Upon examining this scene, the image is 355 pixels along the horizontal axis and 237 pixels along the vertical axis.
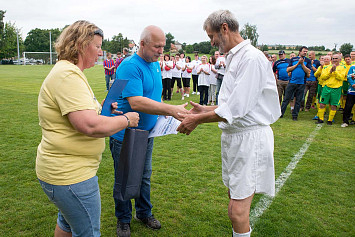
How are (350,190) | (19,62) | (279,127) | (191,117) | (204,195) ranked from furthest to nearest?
(19,62) → (279,127) → (350,190) → (204,195) → (191,117)

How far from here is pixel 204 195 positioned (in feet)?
14.4

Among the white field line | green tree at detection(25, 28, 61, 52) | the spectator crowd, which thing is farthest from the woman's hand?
green tree at detection(25, 28, 61, 52)

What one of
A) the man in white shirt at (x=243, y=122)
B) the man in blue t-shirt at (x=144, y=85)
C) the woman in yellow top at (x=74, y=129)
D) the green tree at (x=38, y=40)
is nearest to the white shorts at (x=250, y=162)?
the man in white shirt at (x=243, y=122)

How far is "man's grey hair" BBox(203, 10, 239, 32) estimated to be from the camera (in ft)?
7.67

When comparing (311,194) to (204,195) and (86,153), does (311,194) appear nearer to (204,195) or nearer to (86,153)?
(204,195)

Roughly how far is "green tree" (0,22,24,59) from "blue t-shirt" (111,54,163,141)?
76.4 m

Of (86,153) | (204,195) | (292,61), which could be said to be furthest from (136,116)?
(292,61)

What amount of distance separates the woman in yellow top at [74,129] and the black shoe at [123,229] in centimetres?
132

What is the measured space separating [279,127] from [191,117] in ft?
24.5

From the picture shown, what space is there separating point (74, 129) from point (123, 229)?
193 cm

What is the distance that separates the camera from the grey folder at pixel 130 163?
2496 millimetres

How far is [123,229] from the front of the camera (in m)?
3.36

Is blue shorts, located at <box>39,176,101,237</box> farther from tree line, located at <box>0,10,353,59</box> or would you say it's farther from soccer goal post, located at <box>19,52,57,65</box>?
soccer goal post, located at <box>19,52,57,65</box>

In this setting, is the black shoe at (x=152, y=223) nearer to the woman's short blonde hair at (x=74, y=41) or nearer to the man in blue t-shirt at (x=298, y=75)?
the woman's short blonde hair at (x=74, y=41)
